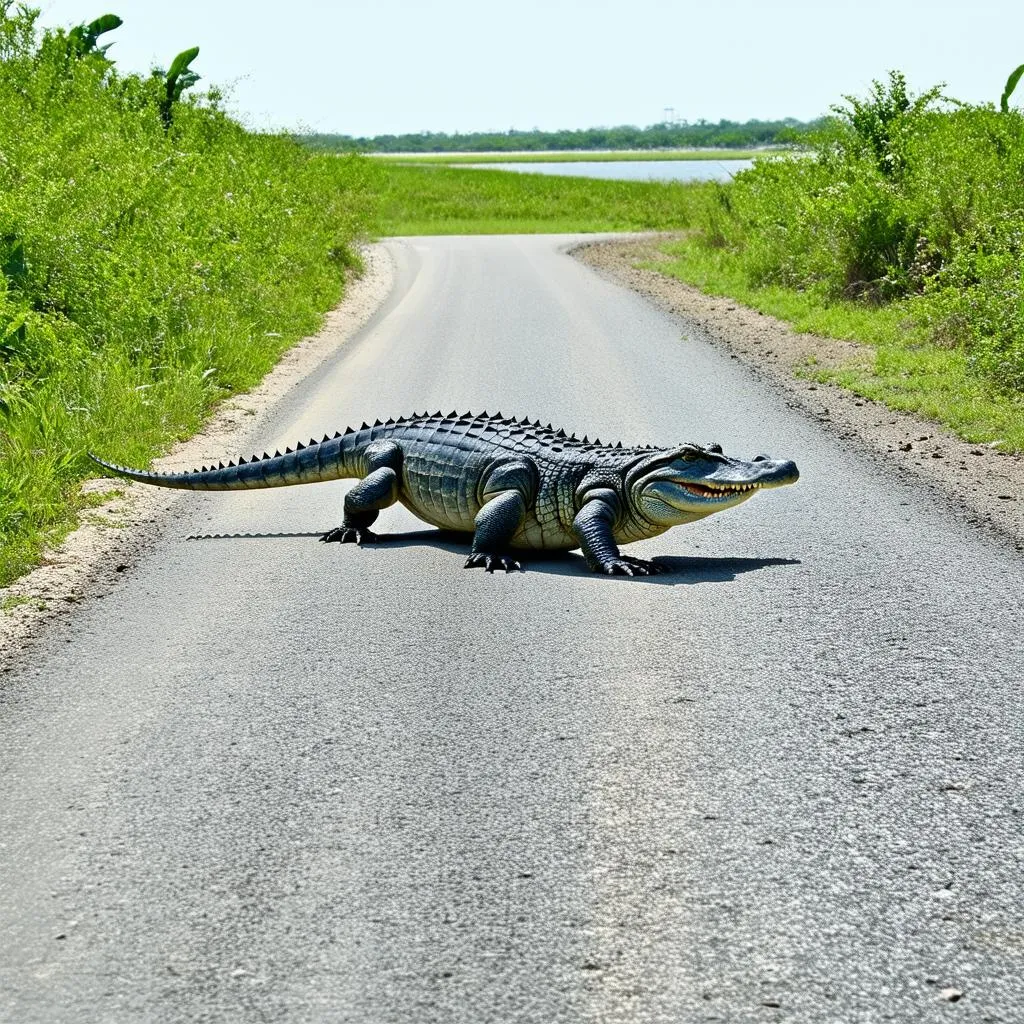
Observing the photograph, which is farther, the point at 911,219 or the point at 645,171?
the point at 645,171

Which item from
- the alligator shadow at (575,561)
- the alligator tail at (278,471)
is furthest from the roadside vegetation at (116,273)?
the alligator shadow at (575,561)

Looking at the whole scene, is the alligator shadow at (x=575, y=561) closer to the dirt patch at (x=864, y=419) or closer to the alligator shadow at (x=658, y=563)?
the alligator shadow at (x=658, y=563)

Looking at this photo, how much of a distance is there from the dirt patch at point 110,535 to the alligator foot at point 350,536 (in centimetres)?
106

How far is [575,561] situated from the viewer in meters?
8.55

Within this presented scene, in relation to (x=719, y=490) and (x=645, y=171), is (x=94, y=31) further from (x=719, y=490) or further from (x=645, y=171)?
(x=645, y=171)

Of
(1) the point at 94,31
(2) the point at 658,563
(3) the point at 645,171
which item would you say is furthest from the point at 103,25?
(3) the point at 645,171

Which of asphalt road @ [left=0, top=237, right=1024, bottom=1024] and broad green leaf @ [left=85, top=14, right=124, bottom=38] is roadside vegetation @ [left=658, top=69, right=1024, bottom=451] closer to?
asphalt road @ [left=0, top=237, right=1024, bottom=1024]

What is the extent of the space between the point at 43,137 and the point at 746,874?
51.8 feet

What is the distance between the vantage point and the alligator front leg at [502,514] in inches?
325

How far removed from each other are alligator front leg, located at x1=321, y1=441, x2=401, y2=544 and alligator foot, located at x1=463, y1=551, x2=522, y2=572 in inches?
34.4

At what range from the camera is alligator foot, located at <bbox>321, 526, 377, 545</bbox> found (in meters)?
9.08

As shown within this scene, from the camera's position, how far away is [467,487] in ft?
28.2

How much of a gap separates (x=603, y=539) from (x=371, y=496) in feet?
5.19

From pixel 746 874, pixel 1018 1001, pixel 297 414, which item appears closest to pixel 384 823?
pixel 746 874
